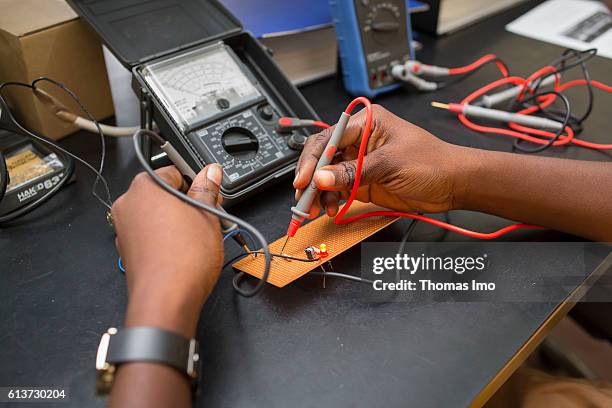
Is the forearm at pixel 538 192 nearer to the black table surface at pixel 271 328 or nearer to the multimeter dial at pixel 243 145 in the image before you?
the black table surface at pixel 271 328

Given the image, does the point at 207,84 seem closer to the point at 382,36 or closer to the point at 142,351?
the point at 382,36

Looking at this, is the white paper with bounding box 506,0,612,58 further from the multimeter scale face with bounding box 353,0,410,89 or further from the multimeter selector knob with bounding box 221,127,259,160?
the multimeter selector knob with bounding box 221,127,259,160

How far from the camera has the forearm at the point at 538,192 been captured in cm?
76

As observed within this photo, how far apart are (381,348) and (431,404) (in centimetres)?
9

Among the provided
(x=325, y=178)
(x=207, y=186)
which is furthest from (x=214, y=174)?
(x=325, y=178)

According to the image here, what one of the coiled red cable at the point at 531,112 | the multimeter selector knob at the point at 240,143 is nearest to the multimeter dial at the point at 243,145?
the multimeter selector knob at the point at 240,143

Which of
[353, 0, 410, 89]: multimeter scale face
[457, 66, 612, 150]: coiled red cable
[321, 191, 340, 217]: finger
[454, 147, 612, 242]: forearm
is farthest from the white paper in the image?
[321, 191, 340, 217]: finger

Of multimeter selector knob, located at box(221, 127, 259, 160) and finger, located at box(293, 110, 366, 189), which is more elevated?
finger, located at box(293, 110, 366, 189)

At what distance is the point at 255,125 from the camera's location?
887 mm

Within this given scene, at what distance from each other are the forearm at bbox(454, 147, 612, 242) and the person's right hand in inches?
1.2

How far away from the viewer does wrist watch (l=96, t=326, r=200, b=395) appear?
1.67 feet

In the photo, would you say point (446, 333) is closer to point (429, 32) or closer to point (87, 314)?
point (87, 314)

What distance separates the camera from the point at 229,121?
2.86 ft

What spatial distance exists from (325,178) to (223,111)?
272 millimetres
